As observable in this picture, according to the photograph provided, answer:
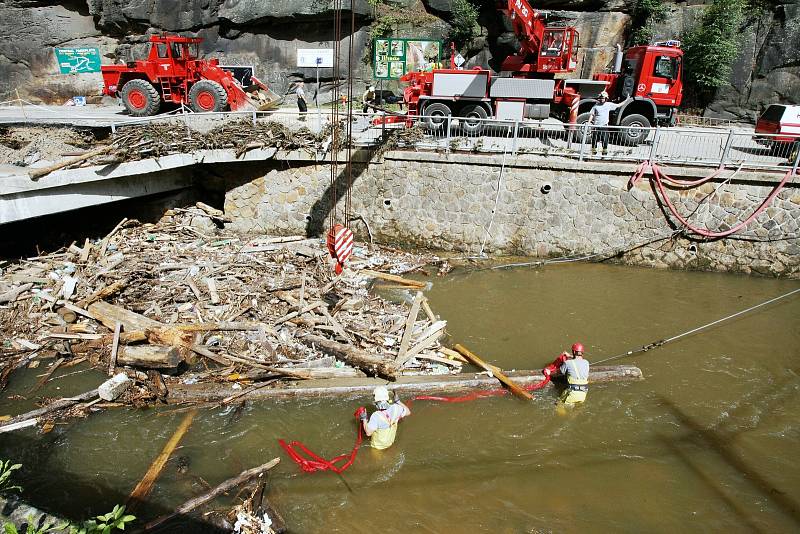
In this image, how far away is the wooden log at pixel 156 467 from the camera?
6103 millimetres

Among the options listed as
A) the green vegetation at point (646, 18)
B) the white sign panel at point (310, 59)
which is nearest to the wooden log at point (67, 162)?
the white sign panel at point (310, 59)

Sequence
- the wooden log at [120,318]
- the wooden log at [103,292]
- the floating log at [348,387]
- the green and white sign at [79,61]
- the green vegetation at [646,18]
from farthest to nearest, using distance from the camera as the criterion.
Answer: the green vegetation at [646,18]
the green and white sign at [79,61]
the wooden log at [103,292]
the wooden log at [120,318]
the floating log at [348,387]

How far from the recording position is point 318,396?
7930mm

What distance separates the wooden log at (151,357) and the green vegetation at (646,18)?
82.8 ft

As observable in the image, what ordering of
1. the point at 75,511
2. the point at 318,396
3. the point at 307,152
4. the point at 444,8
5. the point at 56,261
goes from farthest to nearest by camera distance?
the point at 444,8 → the point at 307,152 → the point at 56,261 → the point at 318,396 → the point at 75,511

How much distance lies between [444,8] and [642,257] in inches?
726

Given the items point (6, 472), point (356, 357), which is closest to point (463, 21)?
point (356, 357)

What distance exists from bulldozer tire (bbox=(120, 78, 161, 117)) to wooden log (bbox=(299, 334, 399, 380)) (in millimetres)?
12365

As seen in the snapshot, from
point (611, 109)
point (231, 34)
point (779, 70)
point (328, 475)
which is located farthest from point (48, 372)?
point (779, 70)

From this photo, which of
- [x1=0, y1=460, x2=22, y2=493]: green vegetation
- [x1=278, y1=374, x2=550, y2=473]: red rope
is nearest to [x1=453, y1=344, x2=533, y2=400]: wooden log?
[x1=278, y1=374, x2=550, y2=473]: red rope

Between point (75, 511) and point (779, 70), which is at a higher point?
point (779, 70)

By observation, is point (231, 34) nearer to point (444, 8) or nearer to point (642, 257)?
point (444, 8)

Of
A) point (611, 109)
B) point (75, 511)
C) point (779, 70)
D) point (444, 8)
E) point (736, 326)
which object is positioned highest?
point (444, 8)

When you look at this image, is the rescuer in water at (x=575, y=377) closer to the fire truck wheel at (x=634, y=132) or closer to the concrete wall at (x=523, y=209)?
the concrete wall at (x=523, y=209)
